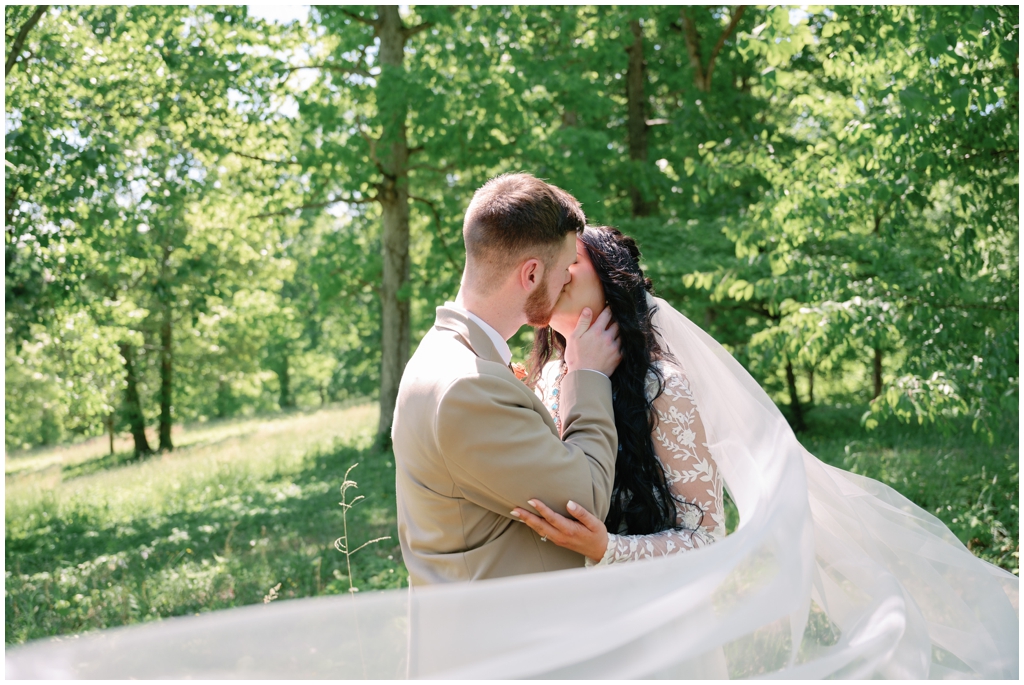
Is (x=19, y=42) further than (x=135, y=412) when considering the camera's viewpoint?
No

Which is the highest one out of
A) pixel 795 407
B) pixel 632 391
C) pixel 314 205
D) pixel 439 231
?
pixel 314 205

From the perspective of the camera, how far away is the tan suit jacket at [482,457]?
2.03 m

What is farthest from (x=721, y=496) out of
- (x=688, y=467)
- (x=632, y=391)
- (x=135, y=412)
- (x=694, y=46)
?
(x=135, y=412)

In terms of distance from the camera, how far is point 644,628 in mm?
2053

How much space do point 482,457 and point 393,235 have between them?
12108mm

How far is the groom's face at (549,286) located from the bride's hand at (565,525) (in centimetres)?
64

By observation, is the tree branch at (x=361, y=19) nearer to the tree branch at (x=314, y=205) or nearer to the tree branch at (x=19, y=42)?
the tree branch at (x=314, y=205)

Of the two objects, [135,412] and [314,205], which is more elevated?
[314,205]

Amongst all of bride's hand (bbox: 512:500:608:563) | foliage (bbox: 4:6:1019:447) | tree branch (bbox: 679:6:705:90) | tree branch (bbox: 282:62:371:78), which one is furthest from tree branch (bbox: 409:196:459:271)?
bride's hand (bbox: 512:500:608:563)

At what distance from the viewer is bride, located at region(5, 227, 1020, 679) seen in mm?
1916

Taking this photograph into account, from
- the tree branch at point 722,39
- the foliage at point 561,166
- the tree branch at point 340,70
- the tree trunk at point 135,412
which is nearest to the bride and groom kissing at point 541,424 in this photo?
the foliage at point 561,166

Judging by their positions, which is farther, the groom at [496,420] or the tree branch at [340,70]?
the tree branch at [340,70]

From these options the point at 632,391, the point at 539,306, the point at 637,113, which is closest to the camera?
the point at 539,306

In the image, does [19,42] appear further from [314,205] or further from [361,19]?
[314,205]
